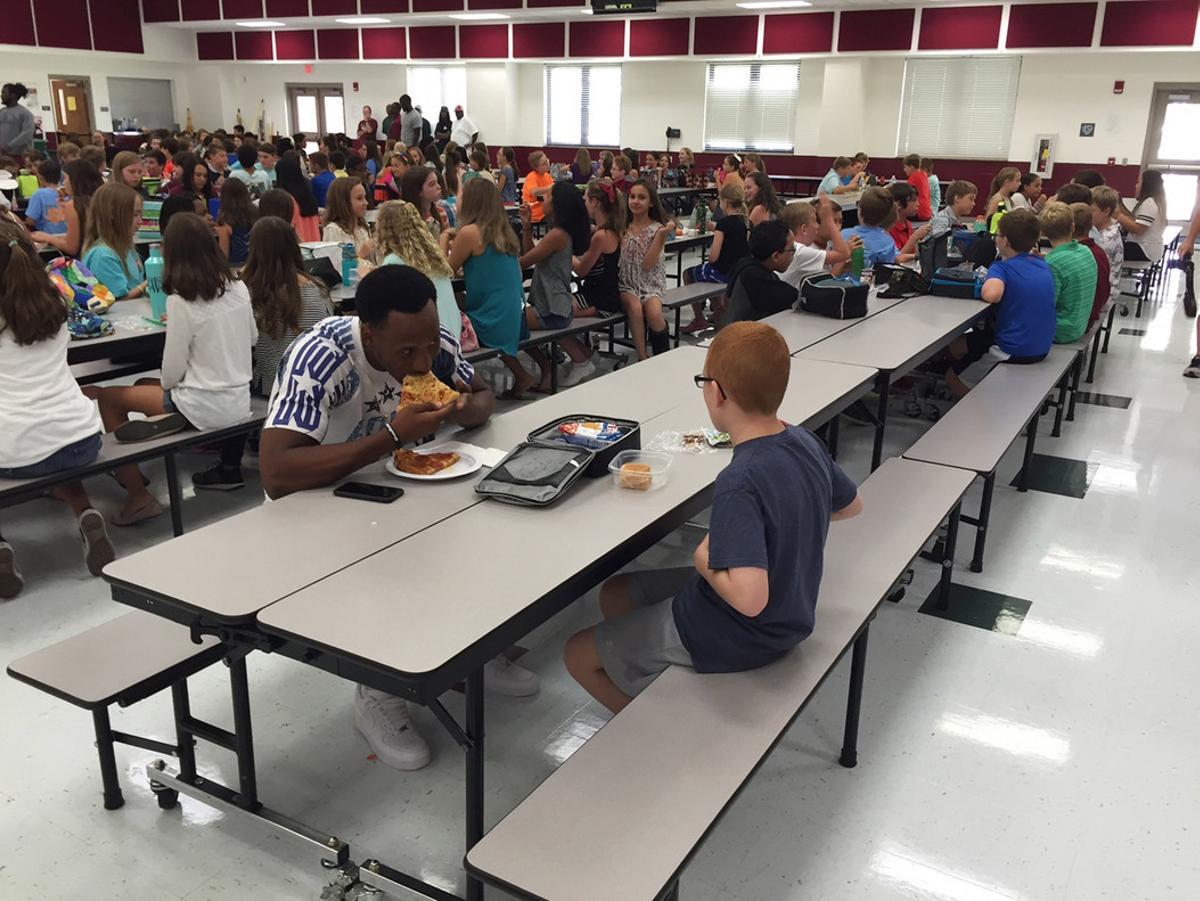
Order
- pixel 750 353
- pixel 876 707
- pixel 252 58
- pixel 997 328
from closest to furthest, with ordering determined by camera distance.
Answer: pixel 750 353 → pixel 876 707 → pixel 997 328 → pixel 252 58

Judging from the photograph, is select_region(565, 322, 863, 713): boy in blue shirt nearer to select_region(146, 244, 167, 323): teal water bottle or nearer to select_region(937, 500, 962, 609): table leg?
select_region(937, 500, 962, 609): table leg

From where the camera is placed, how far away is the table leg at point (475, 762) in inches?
73.4

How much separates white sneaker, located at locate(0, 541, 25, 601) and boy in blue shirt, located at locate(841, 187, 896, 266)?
471 centimetres

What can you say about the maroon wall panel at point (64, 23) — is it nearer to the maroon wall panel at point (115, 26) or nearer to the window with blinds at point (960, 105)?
the maroon wall panel at point (115, 26)

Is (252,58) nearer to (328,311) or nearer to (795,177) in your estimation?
(795,177)

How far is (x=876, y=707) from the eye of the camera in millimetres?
2789

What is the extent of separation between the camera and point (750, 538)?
71.3 inches

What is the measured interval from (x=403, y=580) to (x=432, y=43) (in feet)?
56.6

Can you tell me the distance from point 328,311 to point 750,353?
269 centimetres

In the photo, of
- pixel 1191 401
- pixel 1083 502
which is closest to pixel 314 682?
pixel 1083 502

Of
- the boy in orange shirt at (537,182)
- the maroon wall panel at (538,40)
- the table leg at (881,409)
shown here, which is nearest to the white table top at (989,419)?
the table leg at (881,409)

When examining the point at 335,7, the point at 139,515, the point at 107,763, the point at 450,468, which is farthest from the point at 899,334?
the point at 335,7

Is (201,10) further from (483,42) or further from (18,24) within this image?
(483,42)

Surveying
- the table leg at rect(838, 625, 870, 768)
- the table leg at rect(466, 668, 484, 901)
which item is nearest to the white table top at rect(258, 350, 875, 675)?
the table leg at rect(466, 668, 484, 901)
